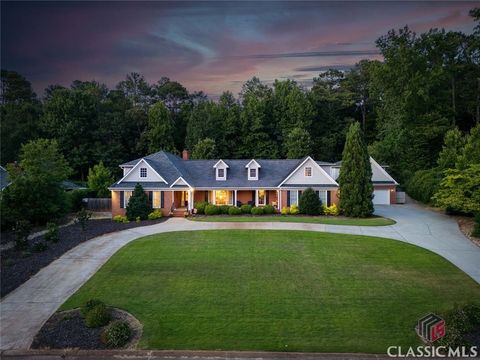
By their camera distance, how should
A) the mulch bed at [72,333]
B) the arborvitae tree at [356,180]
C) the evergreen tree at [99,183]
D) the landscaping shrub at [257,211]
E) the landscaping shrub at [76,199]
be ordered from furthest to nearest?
the evergreen tree at [99,183], the landscaping shrub at [76,199], the landscaping shrub at [257,211], the arborvitae tree at [356,180], the mulch bed at [72,333]

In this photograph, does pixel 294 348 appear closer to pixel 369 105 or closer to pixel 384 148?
pixel 384 148

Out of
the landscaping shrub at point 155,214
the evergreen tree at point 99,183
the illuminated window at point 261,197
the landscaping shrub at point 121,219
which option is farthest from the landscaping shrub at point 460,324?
the evergreen tree at point 99,183

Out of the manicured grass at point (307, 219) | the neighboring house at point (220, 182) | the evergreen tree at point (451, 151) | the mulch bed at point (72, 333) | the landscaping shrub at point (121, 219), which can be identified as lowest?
the mulch bed at point (72, 333)

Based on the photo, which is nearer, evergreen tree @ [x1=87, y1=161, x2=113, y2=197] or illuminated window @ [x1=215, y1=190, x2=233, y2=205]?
illuminated window @ [x1=215, y1=190, x2=233, y2=205]

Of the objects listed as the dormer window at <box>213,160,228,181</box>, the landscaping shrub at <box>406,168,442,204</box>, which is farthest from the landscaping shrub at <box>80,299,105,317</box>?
the landscaping shrub at <box>406,168,442,204</box>

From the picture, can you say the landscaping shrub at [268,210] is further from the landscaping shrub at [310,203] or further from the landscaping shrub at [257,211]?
the landscaping shrub at [310,203]

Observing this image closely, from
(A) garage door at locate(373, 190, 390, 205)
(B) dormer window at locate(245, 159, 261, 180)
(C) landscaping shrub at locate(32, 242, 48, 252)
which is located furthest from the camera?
(A) garage door at locate(373, 190, 390, 205)

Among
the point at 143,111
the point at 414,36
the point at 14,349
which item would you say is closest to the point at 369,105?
the point at 414,36

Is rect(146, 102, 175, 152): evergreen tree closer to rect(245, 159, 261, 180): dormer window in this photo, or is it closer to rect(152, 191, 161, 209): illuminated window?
rect(245, 159, 261, 180): dormer window
